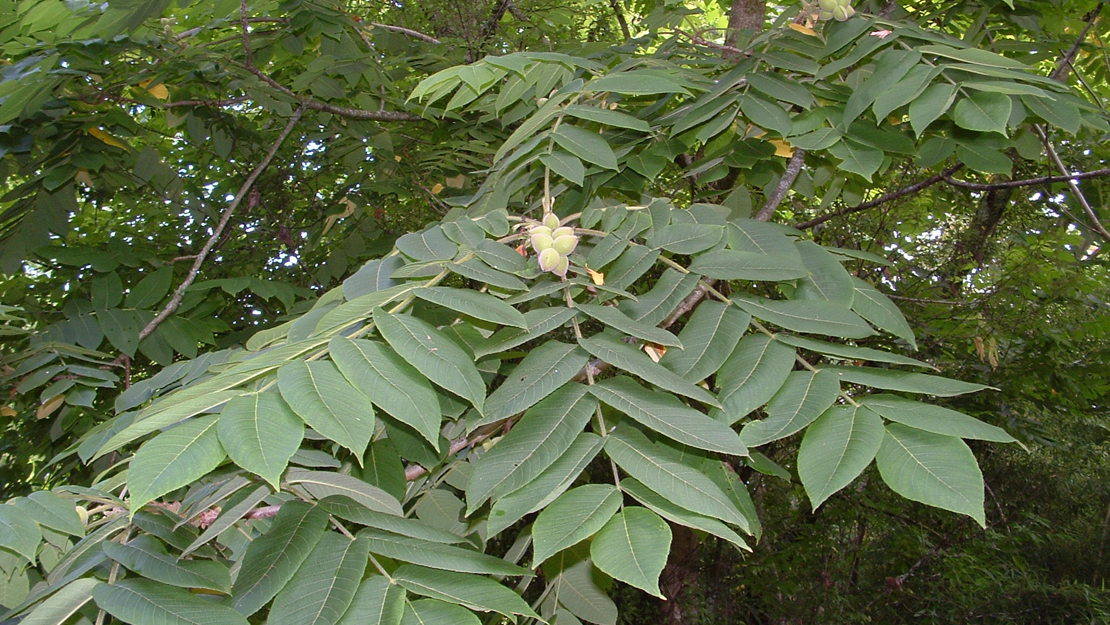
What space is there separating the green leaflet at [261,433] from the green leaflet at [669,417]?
0.43 metres

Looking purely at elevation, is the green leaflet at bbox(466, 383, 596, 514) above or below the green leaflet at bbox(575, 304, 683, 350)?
below

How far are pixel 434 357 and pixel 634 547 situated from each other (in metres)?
0.38

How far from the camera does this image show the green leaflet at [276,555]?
1040 mm

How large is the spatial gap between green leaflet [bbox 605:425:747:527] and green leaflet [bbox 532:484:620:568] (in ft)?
0.17

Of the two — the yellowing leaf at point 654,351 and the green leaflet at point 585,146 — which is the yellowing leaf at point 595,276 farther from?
the green leaflet at point 585,146

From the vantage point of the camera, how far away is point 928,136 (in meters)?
2.12

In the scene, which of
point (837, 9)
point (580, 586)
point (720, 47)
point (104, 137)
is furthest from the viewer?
point (104, 137)

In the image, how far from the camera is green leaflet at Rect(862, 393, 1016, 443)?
3.52 ft

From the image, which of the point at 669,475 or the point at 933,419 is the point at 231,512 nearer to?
the point at 669,475

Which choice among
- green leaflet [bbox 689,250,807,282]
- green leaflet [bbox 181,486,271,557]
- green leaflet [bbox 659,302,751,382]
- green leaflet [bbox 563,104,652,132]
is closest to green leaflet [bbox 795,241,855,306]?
green leaflet [bbox 689,250,807,282]

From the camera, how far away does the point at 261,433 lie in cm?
100

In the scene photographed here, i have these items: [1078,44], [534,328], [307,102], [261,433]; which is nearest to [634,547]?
[534,328]

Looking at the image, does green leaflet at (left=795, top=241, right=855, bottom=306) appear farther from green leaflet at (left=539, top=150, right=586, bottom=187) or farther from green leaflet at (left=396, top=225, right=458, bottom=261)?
green leaflet at (left=396, top=225, right=458, bottom=261)

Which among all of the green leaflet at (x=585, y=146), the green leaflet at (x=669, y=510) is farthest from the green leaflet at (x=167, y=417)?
the green leaflet at (x=585, y=146)
